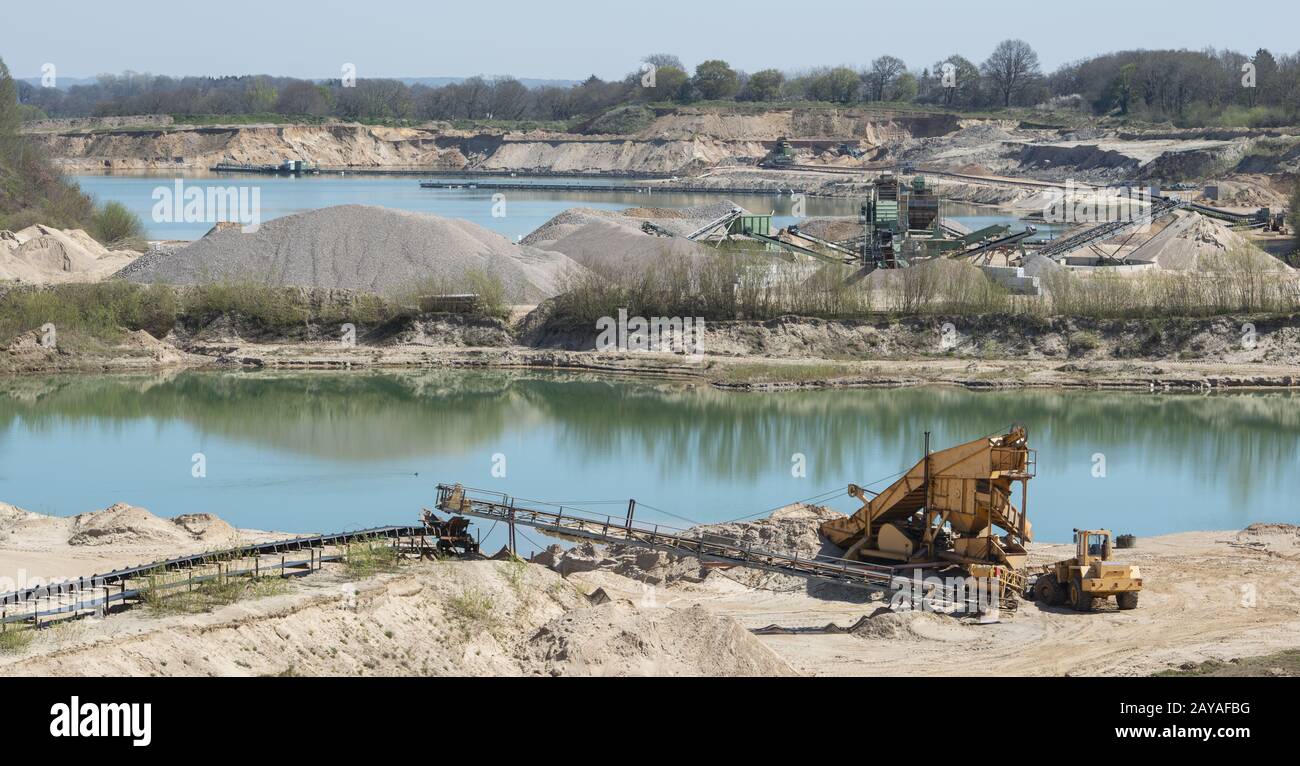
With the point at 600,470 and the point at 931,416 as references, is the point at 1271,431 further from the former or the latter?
the point at 600,470

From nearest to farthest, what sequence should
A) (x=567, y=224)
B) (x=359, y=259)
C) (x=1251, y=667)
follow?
1. (x=1251, y=667)
2. (x=359, y=259)
3. (x=567, y=224)

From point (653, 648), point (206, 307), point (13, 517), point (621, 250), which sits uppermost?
point (621, 250)

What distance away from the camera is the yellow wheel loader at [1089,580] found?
2119 centimetres

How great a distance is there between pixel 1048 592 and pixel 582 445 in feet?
49.6

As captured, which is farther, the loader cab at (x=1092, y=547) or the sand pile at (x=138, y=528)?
the sand pile at (x=138, y=528)

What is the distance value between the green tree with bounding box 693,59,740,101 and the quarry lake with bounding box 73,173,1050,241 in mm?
36160

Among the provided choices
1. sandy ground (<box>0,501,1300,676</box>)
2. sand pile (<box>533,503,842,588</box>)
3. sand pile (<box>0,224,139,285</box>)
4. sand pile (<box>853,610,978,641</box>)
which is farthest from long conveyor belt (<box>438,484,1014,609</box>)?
sand pile (<box>0,224,139,285</box>)

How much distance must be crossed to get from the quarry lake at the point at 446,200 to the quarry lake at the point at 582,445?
3851 cm

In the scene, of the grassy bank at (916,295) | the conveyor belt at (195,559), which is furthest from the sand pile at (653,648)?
the grassy bank at (916,295)

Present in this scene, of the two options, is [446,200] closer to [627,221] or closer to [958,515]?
[627,221]

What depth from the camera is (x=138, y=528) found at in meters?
24.4

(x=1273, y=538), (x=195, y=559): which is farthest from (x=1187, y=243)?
(x=195, y=559)

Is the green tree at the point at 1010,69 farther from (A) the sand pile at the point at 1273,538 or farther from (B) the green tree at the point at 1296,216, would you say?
(A) the sand pile at the point at 1273,538
